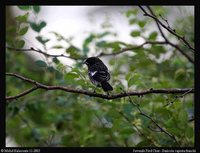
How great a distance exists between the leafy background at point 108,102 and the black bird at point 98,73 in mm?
139

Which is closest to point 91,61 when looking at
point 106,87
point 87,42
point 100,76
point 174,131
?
point 100,76

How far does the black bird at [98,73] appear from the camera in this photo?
5107 mm

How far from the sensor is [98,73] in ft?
18.4

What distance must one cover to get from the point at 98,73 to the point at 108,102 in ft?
1.63

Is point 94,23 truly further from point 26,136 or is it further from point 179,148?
point 179,148

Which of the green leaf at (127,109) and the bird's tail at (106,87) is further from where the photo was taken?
the green leaf at (127,109)

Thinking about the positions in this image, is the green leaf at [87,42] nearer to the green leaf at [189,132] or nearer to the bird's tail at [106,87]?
the bird's tail at [106,87]

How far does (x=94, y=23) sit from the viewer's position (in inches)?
289

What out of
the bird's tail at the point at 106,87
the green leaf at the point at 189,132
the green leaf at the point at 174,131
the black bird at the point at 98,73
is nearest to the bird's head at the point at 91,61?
the black bird at the point at 98,73

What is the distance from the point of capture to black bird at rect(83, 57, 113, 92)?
5.11 metres

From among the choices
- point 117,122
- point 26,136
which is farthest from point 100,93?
point 26,136

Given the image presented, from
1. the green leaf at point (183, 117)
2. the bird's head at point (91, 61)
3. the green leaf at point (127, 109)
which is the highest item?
the bird's head at point (91, 61)

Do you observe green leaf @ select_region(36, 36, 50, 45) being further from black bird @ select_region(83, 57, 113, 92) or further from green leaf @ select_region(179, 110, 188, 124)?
green leaf @ select_region(179, 110, 188, 124)

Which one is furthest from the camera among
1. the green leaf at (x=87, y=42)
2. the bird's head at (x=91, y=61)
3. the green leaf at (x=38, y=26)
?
the green leaf at (x=87, y=42)
